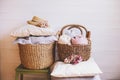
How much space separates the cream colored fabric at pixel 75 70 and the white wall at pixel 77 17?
23.7 inches

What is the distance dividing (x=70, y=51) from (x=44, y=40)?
0.31 m

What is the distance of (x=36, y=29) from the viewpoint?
213cm

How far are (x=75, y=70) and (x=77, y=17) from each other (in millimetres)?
827

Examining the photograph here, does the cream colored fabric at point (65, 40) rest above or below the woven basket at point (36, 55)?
above

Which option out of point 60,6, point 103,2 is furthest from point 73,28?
point 103,2

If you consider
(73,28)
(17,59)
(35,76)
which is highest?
(73,28)

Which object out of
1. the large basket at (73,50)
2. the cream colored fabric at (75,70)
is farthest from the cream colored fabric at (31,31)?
the cream colored fabric at (75,70)

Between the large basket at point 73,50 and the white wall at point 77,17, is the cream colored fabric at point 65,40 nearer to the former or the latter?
the large basket at point 73,50

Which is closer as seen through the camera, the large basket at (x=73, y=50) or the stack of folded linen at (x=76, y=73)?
the stack of folded linen at (x=76, y=73)

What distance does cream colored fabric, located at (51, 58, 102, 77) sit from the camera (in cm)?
188

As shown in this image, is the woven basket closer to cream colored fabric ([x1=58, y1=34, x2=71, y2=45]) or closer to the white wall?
cream colored fabric ([x1=58, y1=34, x2=71, y2=45])

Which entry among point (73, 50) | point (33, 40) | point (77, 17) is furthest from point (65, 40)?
point (77, 17)

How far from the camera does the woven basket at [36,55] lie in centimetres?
212

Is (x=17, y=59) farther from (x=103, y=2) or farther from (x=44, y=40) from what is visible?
(x=103, y=2)
